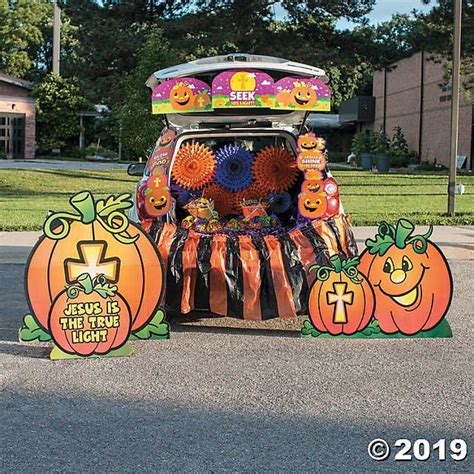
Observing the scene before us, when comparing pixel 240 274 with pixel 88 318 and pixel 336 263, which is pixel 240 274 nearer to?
pixel 336 263

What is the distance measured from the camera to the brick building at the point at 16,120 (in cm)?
4425

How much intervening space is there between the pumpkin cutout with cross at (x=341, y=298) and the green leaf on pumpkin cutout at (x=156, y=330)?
1.20 meters

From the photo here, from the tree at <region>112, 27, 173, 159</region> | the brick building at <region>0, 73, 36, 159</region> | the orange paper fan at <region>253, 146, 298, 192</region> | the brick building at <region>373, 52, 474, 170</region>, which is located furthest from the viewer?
the brick building at <region>0, 73, 36, 159</region>

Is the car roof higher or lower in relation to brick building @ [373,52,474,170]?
lower

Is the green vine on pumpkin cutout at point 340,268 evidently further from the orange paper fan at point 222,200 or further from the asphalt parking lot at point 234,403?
the orange paper fan at point 222,200

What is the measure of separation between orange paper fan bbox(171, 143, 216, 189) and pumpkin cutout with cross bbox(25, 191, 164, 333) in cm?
211

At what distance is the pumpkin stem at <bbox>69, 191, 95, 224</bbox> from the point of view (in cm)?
579

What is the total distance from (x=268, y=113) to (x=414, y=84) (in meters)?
40.7

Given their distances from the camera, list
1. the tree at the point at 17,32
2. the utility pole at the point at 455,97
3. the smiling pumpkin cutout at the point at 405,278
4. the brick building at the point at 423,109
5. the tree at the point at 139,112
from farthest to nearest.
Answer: the tree at the point at 17,32 < the brick building at the point at 423,109 < the tree at the point at 139,112 < the utility pole at the point at 455,97 < the smiling pumpkin cutout at the point at 405,278

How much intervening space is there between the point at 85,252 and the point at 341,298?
6.85ft

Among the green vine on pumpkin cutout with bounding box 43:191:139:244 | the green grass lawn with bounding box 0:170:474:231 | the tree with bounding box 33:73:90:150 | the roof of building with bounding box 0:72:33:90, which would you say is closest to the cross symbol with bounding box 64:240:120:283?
the green vine on pumpkin cutout with bounding box 43:191:139:244

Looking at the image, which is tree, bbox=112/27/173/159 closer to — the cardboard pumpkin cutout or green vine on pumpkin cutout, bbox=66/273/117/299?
the cardboard pumpkin cutout

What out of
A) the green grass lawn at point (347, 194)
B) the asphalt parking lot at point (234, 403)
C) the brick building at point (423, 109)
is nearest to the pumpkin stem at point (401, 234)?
the asphalt parking lot at point (234, 403)

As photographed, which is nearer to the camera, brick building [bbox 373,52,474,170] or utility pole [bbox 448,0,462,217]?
utility pole [bbox 448,0,462,217]
